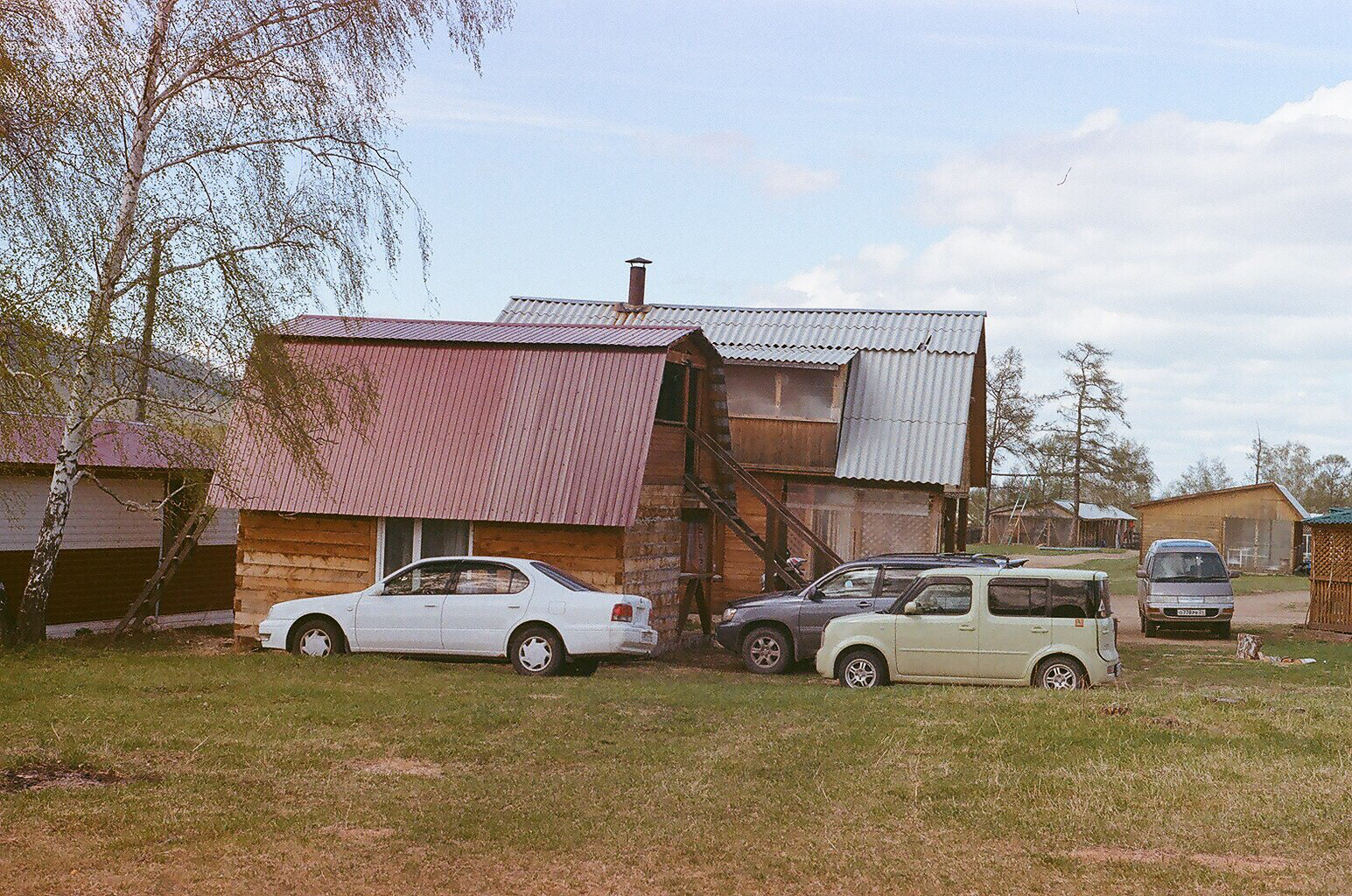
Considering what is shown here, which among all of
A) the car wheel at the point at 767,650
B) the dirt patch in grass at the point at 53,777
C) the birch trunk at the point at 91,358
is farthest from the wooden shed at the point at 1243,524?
the dirt patch in grass at the point at 53,777

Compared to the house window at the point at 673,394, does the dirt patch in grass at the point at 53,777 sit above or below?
below

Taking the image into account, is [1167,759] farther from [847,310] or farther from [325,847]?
[847,310]

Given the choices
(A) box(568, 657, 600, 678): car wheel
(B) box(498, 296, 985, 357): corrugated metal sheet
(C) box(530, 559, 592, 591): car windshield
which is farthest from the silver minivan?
(C) box(530, 559, 592, 591): car windshield

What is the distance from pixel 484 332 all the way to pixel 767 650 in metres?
7.31

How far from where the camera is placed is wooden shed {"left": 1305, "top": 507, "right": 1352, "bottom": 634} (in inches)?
1153

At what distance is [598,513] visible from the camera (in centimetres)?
2067

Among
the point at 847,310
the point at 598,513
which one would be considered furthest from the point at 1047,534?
the point at 598,513

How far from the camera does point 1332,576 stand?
29.5 metres

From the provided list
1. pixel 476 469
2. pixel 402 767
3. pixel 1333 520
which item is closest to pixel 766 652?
pixel 476 469

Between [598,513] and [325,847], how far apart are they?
1237 centimetres

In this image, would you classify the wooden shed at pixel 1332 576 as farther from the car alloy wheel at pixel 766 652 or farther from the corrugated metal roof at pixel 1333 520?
the car alloy wheel at pixel 766 652

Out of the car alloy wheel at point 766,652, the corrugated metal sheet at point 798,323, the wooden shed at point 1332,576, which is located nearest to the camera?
the car alloy wheel at point 766,652

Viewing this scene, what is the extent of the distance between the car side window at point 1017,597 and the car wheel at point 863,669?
1549 millimetres

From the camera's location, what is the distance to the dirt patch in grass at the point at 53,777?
9.73 meters
